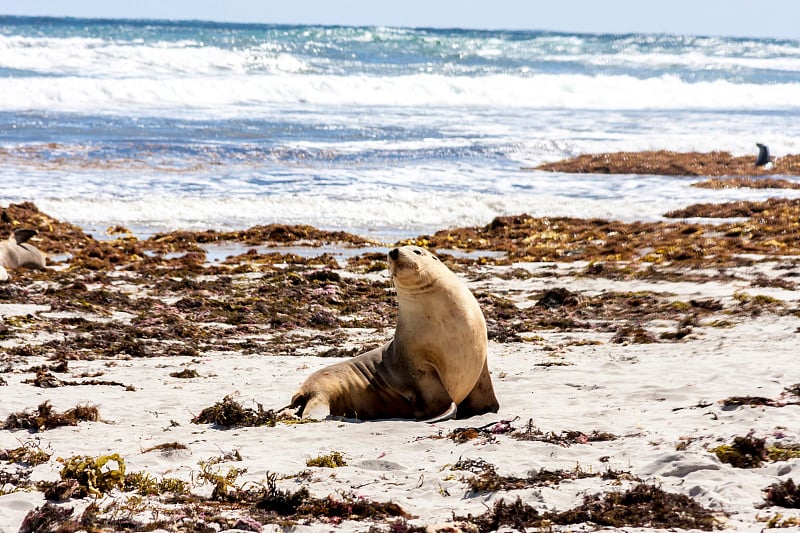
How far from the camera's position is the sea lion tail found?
20.8 feet

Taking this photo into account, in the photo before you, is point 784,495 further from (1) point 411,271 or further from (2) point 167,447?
(2) point 167,447

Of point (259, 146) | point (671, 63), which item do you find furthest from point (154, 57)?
point (671, 63)

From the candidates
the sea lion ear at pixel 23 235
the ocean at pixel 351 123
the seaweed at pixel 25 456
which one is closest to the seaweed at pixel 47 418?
the seaweed at pixel 25 456

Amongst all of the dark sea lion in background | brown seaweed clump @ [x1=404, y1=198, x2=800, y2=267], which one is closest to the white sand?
brown seaweed clump @ [x1=404, y1=198, x2=800, y2=267]

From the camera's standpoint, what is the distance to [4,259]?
13.5 m

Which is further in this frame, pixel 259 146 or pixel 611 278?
pixel 259 146

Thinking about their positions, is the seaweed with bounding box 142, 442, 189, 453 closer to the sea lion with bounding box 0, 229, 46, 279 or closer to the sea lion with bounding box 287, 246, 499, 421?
the sea lion with bounding box 287, 246, 499, 421

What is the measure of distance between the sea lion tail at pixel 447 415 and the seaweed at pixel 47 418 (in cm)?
205

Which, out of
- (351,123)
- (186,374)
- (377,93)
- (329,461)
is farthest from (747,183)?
(377,93)

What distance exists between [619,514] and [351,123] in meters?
30.9

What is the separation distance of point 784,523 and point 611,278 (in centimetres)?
930

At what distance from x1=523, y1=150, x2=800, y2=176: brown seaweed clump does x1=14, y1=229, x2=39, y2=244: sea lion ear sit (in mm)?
14692

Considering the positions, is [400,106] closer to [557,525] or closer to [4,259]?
[4,259]

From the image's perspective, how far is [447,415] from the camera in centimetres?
641
